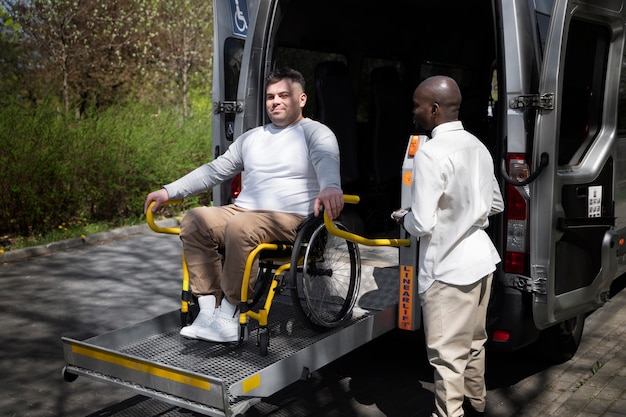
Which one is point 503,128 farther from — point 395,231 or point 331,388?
point 395,231

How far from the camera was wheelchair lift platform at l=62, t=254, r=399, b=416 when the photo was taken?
3238 millimetres

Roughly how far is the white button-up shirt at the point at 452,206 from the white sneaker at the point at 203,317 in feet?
3.73

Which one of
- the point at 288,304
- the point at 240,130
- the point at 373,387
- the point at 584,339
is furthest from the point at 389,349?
the point at 240,130

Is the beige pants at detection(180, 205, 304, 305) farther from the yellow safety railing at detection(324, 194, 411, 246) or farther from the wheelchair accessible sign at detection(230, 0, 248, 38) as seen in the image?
the wheelchair accessible sign at detection(230, 0, 248, 38)

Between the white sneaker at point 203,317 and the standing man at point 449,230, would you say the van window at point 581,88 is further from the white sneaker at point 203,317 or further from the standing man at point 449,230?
the white sneaker at point 203,317

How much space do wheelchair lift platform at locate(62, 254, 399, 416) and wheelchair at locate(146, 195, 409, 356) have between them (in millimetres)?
102

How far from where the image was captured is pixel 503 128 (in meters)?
3.98

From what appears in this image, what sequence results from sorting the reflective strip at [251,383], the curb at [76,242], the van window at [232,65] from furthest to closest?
1. the curb at [76,242]
2. the van window at [232,65]
3. the reflective strip at [251,383]

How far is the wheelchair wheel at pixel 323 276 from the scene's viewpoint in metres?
3.98

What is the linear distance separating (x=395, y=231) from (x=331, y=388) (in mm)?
2481

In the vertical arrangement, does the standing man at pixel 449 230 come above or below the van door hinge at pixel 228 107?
below

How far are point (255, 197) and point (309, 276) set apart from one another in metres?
0.57

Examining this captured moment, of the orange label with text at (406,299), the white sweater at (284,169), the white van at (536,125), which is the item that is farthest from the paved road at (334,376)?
the white sweater at (284,169)

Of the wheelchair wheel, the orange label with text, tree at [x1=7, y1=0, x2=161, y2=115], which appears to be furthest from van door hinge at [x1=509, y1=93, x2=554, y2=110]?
tree at [x1=7, y1=0, x2=161, y2=115]
